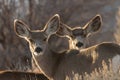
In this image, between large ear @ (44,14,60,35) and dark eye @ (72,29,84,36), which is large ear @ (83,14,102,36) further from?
large ear @ (44,14,60,35)

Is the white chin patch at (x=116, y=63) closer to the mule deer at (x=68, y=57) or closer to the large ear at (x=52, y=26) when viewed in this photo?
the mule deer at (x=68, y=57)

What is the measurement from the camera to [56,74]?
17828mm

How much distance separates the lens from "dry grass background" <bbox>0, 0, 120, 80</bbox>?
94.5ft

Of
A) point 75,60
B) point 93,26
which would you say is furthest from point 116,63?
point 93,26

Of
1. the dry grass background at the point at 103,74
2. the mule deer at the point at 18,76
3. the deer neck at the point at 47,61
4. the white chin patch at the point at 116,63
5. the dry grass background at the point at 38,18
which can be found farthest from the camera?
the dry grass background at the point at 38,18

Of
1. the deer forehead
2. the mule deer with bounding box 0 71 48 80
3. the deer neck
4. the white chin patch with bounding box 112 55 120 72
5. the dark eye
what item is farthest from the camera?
the dark eye

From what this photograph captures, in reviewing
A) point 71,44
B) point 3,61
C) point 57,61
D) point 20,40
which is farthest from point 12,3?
point 57,61

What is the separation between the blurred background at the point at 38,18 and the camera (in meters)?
28.8

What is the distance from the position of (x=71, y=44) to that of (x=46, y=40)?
1767mm

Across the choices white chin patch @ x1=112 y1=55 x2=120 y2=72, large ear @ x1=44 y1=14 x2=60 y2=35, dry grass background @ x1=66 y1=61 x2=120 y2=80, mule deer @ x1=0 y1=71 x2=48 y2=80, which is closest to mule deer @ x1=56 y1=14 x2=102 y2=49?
large ear @ x1=44 y1=14 x2=60 y2=35

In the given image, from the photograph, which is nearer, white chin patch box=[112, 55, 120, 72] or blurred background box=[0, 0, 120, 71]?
white chin patch box=[112, 55, 120, 72]

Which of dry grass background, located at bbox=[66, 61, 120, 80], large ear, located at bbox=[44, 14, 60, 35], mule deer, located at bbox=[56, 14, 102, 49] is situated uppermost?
large ear, located at bbox=[44, 14, 60, 35]

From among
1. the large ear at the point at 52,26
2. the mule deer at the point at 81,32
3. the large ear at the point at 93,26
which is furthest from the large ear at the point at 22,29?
the large ear at the point at 93,26

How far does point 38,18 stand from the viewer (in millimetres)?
33344
